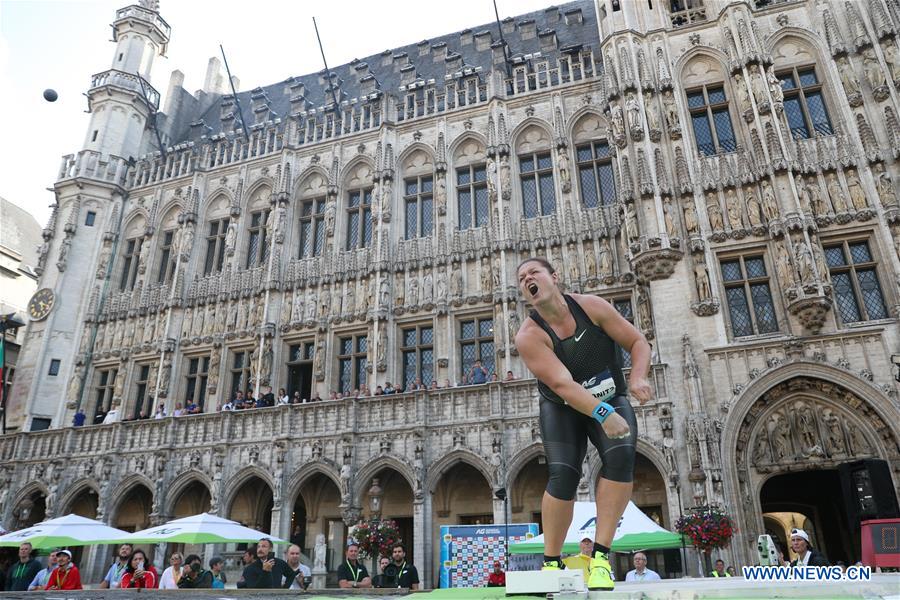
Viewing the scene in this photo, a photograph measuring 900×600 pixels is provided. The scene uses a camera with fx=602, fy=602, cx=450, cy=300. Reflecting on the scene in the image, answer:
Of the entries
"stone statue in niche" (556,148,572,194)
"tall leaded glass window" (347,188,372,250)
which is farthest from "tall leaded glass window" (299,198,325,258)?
"stone statue in niche" (556,148,572,194)

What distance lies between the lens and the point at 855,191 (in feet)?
49.9

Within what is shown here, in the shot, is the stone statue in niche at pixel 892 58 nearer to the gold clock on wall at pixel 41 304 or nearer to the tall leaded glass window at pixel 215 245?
the tall leaded glass window at pixel 215 245

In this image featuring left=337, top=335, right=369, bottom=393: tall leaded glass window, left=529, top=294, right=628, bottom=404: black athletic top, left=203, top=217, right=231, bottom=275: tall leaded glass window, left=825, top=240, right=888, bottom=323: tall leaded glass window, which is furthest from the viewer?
left=203, top=217, right=231, bottom=275: tall leaded glass window

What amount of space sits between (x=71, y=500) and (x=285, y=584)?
15776mm

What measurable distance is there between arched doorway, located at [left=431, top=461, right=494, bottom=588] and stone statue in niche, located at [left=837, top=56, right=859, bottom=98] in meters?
14.5

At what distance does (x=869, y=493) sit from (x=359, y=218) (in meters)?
16.9

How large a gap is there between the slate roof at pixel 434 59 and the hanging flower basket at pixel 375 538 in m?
16.8

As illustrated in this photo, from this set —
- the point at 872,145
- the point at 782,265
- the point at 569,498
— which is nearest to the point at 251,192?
the point at 782,265

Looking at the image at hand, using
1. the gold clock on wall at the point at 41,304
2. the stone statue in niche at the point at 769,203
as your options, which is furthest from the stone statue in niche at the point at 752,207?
the gold clock on wall at the point at 41,304

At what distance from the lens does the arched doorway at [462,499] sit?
16.8m

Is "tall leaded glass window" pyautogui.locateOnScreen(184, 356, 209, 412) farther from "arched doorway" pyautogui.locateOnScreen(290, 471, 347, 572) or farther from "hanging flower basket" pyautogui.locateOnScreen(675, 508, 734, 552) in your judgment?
"hanging flower basket" pyautogui.locateOnScreen(675, 508, 734, 552)

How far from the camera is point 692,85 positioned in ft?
58.8

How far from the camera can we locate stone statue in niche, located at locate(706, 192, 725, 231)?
15844 millimetres

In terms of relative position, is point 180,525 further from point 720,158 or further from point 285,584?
point 720,158
